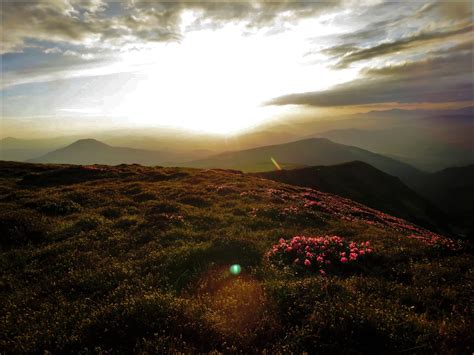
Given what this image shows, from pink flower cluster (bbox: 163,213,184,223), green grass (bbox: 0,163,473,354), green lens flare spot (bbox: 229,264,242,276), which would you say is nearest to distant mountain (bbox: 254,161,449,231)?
pink flower cluster (bbox: 163,213,184,223)

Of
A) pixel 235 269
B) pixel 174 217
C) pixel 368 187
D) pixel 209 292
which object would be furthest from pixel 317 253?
pixel 368 187

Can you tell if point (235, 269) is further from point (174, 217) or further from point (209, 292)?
point (174, 217)

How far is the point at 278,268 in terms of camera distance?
1052 cm

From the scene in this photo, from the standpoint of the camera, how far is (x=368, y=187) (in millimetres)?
106812

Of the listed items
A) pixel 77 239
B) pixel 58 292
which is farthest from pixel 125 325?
pixel 77 239

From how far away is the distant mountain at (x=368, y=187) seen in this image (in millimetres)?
88812

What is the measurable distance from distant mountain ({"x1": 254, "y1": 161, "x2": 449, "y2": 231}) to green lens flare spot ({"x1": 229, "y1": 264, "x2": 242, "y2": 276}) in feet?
256

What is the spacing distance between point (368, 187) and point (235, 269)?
107 metres

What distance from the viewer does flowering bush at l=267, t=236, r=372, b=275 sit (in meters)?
10.6

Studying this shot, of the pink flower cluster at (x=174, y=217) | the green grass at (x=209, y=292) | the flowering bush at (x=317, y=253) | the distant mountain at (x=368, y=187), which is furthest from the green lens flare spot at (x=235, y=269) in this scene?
the distant mountain at (x=368, y=187)

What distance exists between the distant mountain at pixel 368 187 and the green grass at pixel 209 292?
75170 mm

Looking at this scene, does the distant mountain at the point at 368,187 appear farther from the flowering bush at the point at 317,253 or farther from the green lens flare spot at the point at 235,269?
the green lens flare spot at the point at 235,269

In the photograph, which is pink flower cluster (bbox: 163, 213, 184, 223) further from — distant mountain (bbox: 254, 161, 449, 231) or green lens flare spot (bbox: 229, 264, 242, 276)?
distant mountain (bbox: 254, 161, 449, 231)

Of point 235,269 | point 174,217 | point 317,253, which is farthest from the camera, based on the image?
point 174,217
